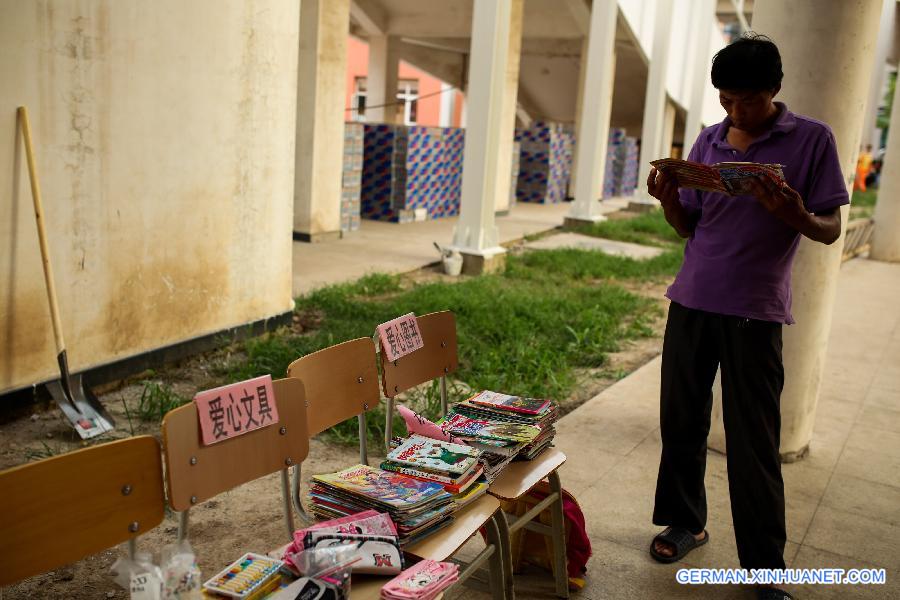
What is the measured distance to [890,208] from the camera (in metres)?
13.2

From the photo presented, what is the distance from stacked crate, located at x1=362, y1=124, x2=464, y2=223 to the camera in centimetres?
1284

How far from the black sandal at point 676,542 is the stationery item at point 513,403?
0.75 meters

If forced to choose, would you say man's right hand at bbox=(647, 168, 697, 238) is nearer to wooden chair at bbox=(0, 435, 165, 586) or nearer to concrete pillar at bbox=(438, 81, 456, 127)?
wooden chair at bbox=(0, 435, 165, 586)

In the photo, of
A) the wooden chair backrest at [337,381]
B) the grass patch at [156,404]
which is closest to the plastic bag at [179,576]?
the wooden chair backrest at [337,381]

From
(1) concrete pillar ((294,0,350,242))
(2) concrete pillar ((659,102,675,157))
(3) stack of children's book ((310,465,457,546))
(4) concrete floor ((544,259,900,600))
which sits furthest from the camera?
(2) concrete pillar ((659,102,675,157))

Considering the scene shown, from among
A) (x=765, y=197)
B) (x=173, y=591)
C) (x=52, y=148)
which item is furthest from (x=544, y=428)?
(x=52, y=148)

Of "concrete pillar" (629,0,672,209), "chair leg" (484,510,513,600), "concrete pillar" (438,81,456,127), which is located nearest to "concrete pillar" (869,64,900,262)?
"concrete pillar" (629,0,672,209)

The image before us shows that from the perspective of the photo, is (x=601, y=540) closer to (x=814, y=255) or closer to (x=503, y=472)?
(x=503, y=472)

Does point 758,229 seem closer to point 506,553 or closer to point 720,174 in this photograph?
point 720,174

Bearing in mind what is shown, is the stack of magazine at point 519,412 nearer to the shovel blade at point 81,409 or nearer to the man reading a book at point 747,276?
the man reading a book at point 747,276

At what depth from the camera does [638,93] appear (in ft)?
74.5

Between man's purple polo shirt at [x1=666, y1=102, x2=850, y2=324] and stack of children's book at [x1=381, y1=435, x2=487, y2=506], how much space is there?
1003 mm

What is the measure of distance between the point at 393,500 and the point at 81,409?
271 centimetres

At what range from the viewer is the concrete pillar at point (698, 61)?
61.8 feet
